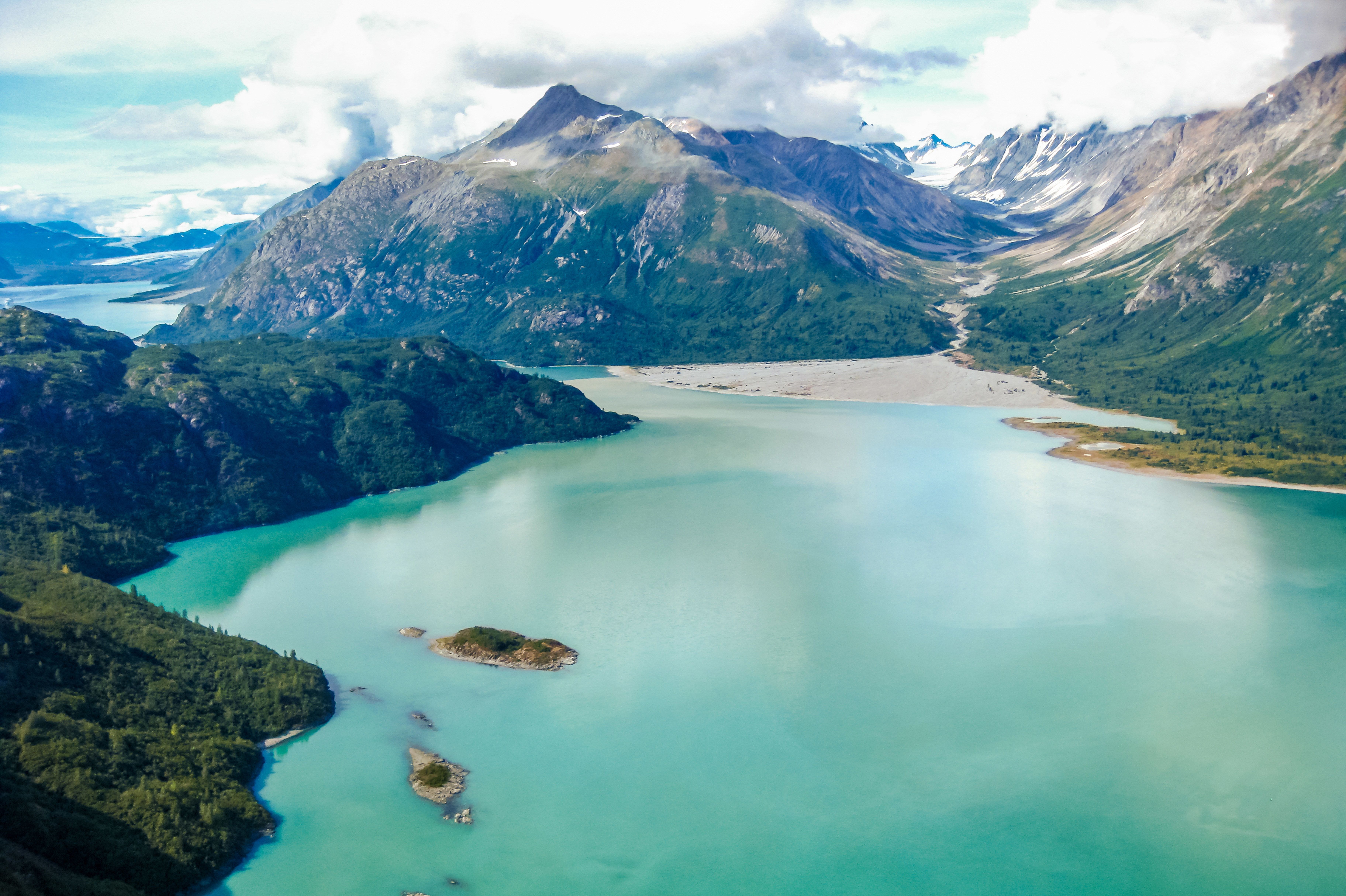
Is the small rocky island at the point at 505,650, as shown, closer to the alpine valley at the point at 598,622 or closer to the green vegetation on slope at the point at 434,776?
Result: the alpine valley at the point at 598,622

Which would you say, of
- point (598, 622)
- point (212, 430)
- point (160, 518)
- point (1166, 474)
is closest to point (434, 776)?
point (598, 622)

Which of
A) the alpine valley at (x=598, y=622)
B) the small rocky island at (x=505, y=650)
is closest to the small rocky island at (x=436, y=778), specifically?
the alpine valley at (x=598, y=622)

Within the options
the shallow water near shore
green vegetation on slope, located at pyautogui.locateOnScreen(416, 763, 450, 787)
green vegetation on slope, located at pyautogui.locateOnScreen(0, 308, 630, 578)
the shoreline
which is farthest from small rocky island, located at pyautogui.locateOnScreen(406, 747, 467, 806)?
the shoreline

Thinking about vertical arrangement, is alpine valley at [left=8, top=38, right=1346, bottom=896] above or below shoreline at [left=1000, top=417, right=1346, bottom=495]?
below

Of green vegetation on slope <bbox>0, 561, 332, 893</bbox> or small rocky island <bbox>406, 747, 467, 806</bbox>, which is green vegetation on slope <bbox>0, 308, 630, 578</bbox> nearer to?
green vegetation on slope <bbox>0, 561, 332, 893</bbox>

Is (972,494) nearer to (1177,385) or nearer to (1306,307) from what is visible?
(1177,385)
